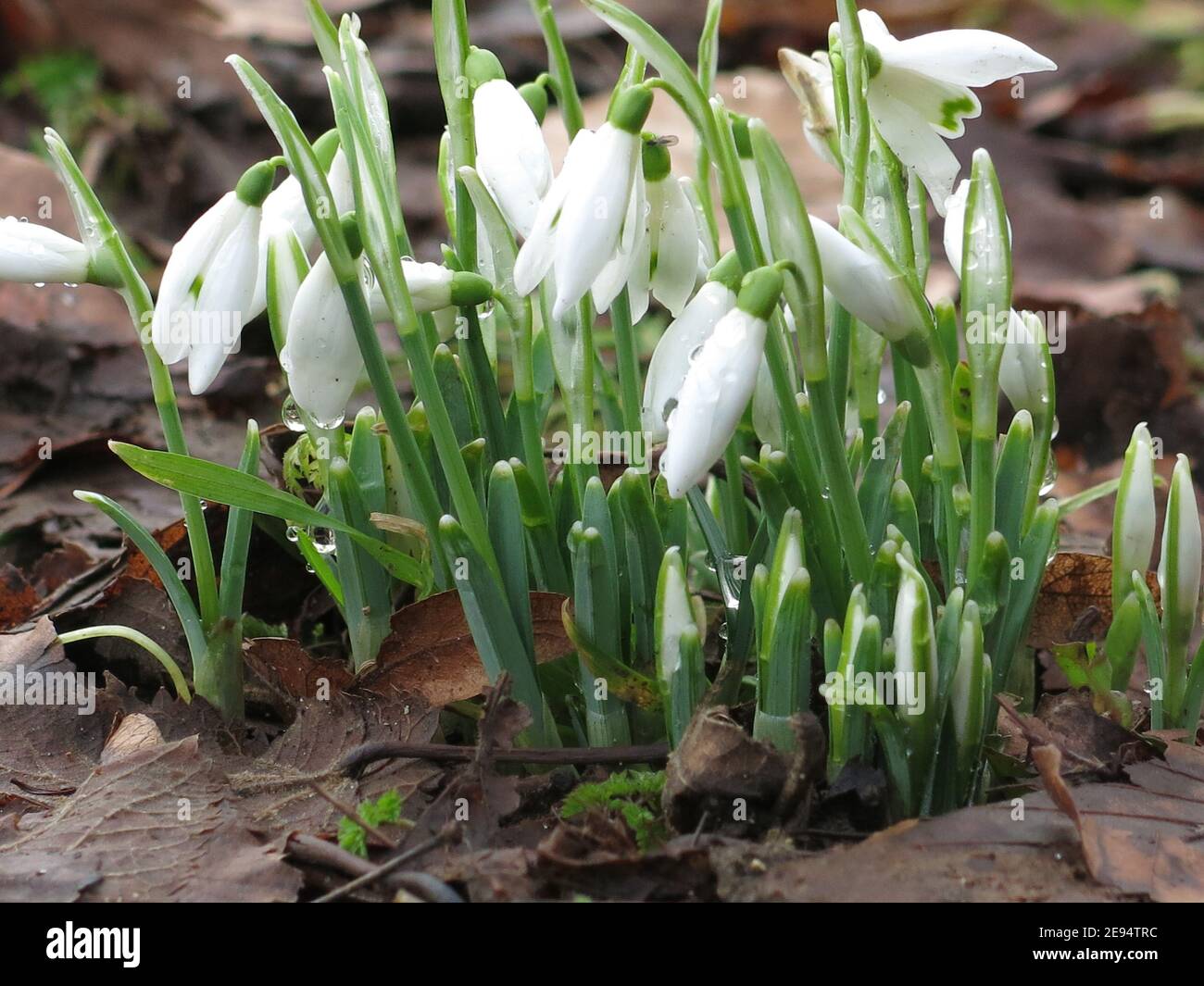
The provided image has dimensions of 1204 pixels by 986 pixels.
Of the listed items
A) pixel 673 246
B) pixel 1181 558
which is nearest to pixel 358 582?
pixel 673 246

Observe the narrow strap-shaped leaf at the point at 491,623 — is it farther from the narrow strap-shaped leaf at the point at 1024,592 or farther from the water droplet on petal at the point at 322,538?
the narrow strap-shaped leaf at the point at 1024,592

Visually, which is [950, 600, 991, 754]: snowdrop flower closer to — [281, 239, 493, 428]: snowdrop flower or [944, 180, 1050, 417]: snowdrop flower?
[944, 180, 1050, 417]: snowdrop flower

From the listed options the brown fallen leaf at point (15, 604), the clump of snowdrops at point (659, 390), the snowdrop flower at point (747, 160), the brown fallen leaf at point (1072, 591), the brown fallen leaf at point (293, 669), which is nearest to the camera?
the clump of snowdrops at point (659, 390)

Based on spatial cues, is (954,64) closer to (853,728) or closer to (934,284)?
(853,728)

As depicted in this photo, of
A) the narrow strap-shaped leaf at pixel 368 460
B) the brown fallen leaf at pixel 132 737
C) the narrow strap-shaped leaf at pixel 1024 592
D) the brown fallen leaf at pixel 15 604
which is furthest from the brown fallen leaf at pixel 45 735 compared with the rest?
the narrow strap-shaped leaf at pixel 1024 592
